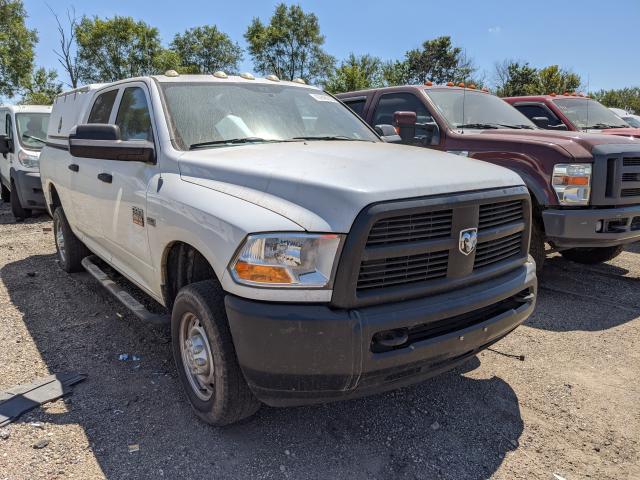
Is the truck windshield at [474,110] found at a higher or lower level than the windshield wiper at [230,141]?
higher

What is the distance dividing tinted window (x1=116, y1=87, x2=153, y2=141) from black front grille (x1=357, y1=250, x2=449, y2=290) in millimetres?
1931

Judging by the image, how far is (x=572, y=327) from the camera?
4285 millimetres

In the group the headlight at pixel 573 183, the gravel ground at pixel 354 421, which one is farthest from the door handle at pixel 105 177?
the headlight at pixel 573 183

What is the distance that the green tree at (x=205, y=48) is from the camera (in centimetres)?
4569

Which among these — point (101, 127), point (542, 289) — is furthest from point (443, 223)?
point (542, 289)

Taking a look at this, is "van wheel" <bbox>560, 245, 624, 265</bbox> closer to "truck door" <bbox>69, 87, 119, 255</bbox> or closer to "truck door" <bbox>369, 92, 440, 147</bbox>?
"truck door" <bbox>369, 92, 440, 147</bbox>

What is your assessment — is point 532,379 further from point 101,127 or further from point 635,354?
point 101,127

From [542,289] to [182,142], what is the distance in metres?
3.97

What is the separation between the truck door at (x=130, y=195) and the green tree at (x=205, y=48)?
44.4 m

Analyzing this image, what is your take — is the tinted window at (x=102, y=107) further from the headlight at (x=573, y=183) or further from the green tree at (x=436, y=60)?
the green tree at (x=436, y=60)

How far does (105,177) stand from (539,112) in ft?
24.3

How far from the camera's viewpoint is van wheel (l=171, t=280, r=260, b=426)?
247cm

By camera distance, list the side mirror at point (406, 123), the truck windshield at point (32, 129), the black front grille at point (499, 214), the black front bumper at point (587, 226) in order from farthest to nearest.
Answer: the truck windshield at point (32, 129) → the side mirror at point (406, 123) → the black front bumper at point (587, 226) → the black front grille at point (499, 214)

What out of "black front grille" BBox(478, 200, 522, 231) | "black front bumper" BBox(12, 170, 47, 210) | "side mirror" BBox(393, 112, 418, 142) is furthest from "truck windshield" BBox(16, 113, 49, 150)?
"black front grille" BBox(478, 200, 522, 231)
